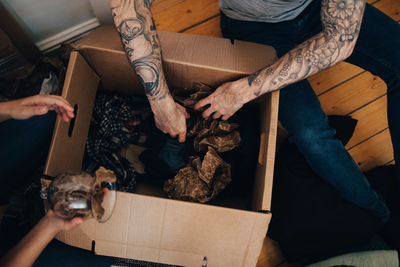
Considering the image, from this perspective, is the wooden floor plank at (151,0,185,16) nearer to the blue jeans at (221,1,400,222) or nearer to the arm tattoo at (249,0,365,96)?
the blue jeans at (221,1,400,222)

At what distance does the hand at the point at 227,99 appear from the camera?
686mm

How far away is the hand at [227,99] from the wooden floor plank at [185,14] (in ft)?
1.89

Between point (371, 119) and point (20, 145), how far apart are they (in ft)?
4.46

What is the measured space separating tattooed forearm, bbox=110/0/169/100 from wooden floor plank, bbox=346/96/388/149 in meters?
0.96

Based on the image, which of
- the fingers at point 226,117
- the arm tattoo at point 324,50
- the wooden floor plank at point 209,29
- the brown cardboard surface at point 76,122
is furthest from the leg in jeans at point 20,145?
the wooden floor plank at point 209,29

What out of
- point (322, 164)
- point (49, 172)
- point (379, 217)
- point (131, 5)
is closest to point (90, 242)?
point (49, 172)

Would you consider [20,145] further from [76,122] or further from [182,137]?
[182,137]

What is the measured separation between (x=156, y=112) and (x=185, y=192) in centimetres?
24

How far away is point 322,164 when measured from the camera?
82 centimetres

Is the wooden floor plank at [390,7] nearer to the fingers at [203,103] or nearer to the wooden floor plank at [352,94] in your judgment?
the wooden floor plank at [352,94]

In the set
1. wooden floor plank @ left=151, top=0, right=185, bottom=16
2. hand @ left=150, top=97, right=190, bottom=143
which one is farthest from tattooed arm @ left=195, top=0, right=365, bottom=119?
wooden floor plank @ left=151, top=0, right=185, bottom=16

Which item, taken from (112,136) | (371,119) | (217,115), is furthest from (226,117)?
(371,119)

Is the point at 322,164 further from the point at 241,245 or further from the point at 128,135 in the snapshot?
the point at 128,135

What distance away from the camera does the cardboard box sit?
58 cm
